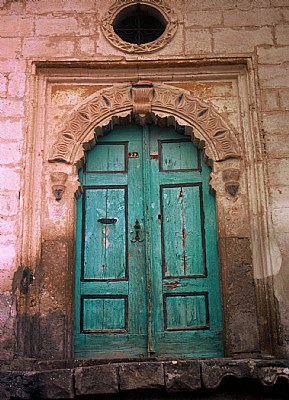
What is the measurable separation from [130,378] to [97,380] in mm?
262

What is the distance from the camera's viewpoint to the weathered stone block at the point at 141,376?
206 inches

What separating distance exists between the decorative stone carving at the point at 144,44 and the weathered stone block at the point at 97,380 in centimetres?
338

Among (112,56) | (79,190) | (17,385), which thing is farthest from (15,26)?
(17,385)

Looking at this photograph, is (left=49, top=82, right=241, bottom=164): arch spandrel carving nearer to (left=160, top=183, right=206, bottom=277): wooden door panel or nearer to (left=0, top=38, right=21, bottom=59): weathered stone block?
(left=160, top=183, right=206, bottom=277): wooden door panel

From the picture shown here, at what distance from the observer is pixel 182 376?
5238 mm

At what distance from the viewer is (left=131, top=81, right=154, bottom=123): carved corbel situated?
22.3 feet

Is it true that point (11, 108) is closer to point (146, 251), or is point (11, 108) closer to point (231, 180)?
point (146, 251)

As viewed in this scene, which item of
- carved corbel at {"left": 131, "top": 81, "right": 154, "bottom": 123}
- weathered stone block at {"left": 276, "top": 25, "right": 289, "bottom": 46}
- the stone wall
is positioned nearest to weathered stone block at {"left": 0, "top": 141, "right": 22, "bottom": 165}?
the stone wall

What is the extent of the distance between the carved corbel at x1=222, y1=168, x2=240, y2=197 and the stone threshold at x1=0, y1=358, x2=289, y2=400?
1.82 m

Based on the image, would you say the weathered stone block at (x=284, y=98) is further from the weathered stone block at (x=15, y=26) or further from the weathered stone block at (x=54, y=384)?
the weathered stone block at (x=54, y=384)

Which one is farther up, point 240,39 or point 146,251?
point 240,39

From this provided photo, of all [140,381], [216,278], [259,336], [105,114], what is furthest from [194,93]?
[140,381]

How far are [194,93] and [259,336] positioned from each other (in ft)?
8.43

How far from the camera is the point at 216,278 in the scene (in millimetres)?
6395
